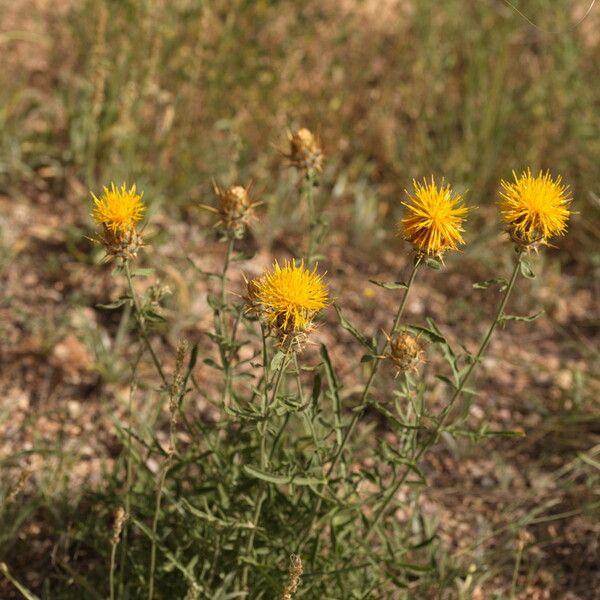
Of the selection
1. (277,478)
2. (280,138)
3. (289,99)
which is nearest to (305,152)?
(277,478)

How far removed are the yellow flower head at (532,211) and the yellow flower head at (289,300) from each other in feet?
1.46

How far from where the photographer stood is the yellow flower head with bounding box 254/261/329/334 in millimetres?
1823

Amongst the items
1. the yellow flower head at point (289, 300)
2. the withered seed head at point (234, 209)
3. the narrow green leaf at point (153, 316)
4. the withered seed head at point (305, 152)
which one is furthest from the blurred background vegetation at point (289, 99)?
the yellow flower head at point (289, 300)

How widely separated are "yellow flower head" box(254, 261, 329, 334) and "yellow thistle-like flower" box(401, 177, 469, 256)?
9.2 inches

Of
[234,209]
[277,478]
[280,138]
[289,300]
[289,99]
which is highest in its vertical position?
[289,99]

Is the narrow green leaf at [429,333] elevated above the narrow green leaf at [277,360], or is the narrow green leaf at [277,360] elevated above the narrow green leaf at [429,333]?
the narrow green leaf at [429,333]

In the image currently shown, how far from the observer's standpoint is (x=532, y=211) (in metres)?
1.88

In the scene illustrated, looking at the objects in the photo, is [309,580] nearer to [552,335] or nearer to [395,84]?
[552,335]

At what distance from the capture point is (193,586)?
83.0 inches

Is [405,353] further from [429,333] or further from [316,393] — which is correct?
[316,393]

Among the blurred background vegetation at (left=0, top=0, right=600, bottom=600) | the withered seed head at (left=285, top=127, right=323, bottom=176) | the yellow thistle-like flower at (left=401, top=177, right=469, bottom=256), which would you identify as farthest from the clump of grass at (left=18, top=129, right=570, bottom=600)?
the blurred background vegetation at (left=0, top=0, right=600, bottom=600)

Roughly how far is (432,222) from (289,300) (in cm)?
34

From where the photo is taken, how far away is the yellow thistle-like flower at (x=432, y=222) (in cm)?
185

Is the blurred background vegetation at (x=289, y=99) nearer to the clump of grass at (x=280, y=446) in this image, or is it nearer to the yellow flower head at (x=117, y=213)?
the clump of grass at (x=280, y=446)
